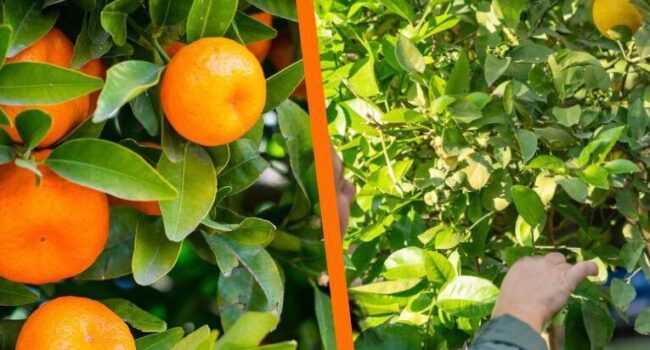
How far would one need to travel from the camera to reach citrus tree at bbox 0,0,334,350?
0.55 meters

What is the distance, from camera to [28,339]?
23.3 inches

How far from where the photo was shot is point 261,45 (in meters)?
0.72

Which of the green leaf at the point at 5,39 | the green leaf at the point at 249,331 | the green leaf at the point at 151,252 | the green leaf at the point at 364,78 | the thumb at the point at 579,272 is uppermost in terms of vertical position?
the green leaf at the point at 5,39

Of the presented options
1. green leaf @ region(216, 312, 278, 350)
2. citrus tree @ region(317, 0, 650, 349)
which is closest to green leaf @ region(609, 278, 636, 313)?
citrus tree @ region(317, 0, 650, 349)

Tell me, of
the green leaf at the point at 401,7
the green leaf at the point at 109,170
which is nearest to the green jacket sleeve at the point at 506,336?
the green leaf at the point at 401,7

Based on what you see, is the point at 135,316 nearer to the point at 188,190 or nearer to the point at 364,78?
the point at 188,190

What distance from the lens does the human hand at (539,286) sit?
1024 mm

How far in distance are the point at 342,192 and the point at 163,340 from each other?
1.12 feet

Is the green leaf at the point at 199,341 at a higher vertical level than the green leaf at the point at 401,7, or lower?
lower

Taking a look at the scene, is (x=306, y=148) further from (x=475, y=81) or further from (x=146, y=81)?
(x=475, y=81)

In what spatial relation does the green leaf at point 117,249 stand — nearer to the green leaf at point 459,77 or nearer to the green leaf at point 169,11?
the green leaf at point 169,11

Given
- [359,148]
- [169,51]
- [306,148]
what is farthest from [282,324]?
[359,148]

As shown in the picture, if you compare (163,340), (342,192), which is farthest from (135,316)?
(342,192)

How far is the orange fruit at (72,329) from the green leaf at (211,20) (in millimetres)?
198
